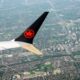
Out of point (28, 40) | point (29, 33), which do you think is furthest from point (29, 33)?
point (28, 40)

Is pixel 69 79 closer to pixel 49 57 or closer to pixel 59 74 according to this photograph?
pixel 59 74

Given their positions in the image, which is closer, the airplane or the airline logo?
the airplane

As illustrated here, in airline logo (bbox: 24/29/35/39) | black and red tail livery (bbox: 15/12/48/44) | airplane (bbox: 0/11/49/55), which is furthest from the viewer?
airline logo (bbox: 24/29/35/39)

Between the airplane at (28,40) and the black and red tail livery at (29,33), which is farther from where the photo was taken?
the black and red tail livery at (29,33)

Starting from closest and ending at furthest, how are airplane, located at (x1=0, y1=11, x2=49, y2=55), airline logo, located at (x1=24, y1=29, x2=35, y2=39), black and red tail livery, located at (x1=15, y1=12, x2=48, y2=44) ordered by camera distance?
airplane, located at (x1=0, y1=11, x2=49, y2=55) → black and red tail livery, located at (x1=15, y1=12, x2=48, y2=44) → airline logo, located at (x1=24, y1=29, x2=35, y2=39)

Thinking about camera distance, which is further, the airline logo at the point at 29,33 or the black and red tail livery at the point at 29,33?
the airline logo at the point at 29,33

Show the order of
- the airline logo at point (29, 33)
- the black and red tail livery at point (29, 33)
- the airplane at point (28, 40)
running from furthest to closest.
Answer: the airline logo at point (29, 33)
the black and red tail livery at point (29, 33)
the airplane at point (28, 40)

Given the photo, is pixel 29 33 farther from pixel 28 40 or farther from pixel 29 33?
pixel 28 40

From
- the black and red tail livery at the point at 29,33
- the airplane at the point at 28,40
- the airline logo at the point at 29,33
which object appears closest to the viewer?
the airplane at the point at 28,40
